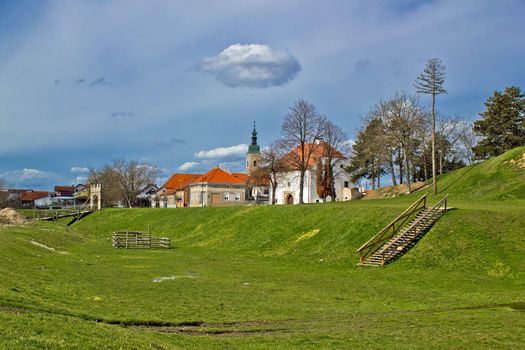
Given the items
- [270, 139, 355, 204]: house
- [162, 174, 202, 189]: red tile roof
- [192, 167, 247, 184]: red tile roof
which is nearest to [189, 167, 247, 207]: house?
[192, 167, 247, 184]: red tile roof

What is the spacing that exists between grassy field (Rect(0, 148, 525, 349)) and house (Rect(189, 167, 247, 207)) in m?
66.6

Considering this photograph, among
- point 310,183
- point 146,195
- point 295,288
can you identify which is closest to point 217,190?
point 310,183

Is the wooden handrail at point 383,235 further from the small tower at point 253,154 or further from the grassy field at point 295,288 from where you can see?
the small tower at point 253,154

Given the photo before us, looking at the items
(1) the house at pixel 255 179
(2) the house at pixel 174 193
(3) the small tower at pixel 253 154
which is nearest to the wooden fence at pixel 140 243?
(1) the house at pixel 255 179

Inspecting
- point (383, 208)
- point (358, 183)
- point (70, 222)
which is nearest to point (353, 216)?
point (383, 208)

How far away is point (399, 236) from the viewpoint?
36.0m

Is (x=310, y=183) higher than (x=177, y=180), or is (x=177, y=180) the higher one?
(x=177, y=180)

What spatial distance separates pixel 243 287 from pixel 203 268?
953 cm

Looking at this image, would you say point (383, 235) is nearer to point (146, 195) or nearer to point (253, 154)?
point (253, 154)

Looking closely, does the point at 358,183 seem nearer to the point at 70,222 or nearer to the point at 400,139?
the point at 400,139

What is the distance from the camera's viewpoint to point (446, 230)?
3581 centimetres

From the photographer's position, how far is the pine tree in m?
75.3

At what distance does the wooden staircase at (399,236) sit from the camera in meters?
34.4

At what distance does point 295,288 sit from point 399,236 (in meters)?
12.5
